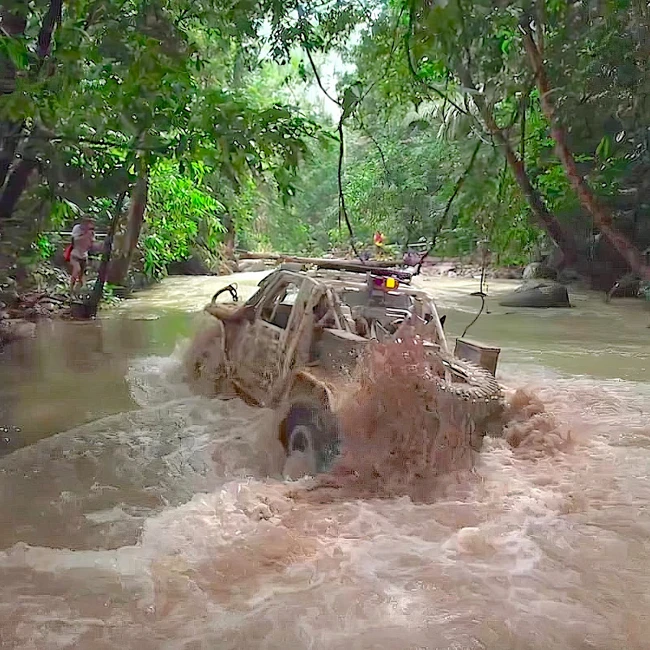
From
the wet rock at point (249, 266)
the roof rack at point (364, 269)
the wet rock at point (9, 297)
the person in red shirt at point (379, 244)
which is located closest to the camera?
the roof rack at point (364, 269)

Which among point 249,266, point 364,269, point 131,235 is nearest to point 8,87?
point 364,269

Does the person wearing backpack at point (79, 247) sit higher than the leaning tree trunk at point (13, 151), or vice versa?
the leaning tree trunk at point (13, 151)

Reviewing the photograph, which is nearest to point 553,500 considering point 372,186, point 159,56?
point 159,56

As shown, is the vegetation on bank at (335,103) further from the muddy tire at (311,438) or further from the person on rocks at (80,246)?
the muddy tire at (311,438)

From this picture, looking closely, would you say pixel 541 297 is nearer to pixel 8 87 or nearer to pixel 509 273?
pixel 509 273

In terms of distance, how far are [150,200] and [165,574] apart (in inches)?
513

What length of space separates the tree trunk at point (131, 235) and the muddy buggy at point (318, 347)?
742 cm

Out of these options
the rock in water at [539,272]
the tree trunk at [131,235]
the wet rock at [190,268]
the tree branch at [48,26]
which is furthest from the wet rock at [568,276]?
the tree branch at [48,26]

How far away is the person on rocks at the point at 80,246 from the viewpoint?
13.1m

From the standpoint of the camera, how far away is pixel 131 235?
52.1 ft

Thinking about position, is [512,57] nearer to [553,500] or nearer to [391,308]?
[391,308]

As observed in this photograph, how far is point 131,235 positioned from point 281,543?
12745 millimetres

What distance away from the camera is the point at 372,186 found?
19.6 meters

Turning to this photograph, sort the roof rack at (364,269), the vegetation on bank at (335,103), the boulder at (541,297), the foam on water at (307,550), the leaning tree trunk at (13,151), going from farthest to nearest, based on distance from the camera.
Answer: the boulder at (541,297)
the leaning tree trunk at (13,151)
the roof rack at (364,269)
the vegetation on bank at (335,103)
the foam on water at (307,550)
